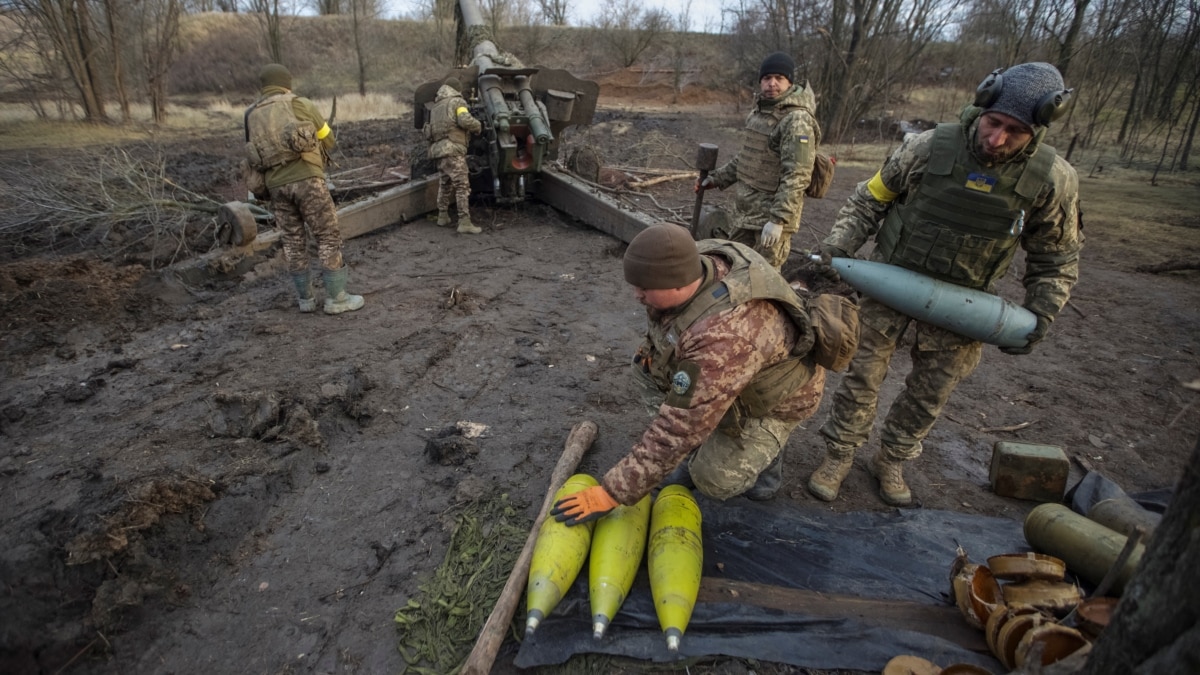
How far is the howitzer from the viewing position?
24.4ft

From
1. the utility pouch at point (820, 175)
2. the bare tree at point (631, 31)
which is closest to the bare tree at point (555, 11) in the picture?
the bare tree at point (631, 31)

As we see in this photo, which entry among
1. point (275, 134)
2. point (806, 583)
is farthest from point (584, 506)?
point (275, 134)

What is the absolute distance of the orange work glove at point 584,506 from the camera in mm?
2414

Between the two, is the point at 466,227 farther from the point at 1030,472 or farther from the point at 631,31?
the point at 631,31

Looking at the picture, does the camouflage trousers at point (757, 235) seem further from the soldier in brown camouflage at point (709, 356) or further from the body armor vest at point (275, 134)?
the body armor vest at point (275, 134)

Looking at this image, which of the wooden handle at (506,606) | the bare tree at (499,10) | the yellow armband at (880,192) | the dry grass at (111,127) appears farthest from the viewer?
the bare tree at (499,10)

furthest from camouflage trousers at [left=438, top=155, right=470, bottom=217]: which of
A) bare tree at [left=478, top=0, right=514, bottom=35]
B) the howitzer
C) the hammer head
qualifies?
bare tree at [left=478, top=0, right=514, bottom=35]

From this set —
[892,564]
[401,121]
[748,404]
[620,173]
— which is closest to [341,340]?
[748,404]

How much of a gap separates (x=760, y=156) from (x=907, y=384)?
2065 mm

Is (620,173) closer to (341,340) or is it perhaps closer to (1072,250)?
(341,340)

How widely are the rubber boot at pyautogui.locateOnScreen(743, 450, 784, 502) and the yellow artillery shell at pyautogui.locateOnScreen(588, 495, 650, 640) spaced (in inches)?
25.5

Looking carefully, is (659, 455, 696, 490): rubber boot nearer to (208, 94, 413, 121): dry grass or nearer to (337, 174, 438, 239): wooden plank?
(337, 174, 438, 239): wooden plank

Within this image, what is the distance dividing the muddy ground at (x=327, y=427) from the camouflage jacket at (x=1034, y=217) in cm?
117

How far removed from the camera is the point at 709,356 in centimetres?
227
